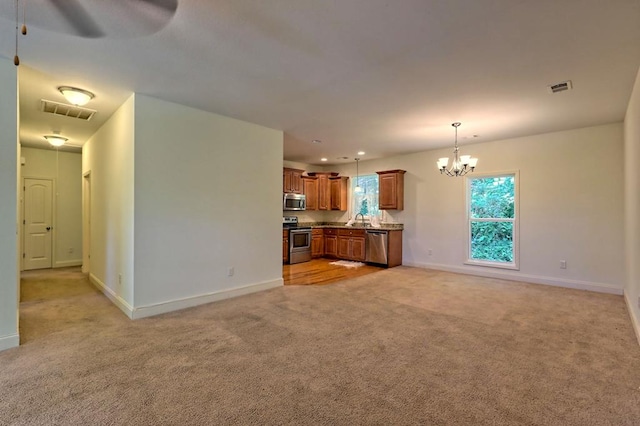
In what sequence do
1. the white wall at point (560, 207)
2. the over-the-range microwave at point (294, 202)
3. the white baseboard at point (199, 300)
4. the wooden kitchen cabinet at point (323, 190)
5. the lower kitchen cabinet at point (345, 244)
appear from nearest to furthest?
the white baseboard at point (199, 300) → the white wall at point (560, 207) → the lower kitchen cabinet at point (345, 244) → the over-the-range microwave at point (294, 202) → the wooden kitchen cabinet at point (323, 190)

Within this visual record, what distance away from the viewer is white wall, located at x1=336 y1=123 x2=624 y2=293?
15.7 ft

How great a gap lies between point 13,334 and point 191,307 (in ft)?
5.40

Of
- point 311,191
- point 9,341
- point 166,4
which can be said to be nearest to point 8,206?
point 9,341

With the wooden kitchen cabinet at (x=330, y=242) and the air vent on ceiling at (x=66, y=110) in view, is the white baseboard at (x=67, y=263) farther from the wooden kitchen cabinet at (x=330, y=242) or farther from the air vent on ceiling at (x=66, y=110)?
Answer: the wooden kitchen cabinet at (x=330, y=242)

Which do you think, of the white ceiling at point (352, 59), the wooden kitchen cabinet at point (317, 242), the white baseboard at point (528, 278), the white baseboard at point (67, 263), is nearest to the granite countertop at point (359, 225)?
the wooden kitchen cabinet at point (317, 242)

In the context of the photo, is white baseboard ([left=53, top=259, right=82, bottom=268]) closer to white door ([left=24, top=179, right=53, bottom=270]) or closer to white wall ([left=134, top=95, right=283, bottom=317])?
white door ([left=24, top=179, right=53, bottom=270])

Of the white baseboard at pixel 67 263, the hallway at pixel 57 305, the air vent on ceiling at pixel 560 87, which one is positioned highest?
the air vent on ceiling at pixel 560 87

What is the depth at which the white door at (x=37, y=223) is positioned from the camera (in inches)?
258

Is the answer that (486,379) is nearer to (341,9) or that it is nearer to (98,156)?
(341,9)

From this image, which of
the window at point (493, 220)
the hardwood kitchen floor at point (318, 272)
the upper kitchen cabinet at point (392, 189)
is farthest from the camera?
the upper kitchen cabinet at point (392, 189)

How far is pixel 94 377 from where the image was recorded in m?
2.34

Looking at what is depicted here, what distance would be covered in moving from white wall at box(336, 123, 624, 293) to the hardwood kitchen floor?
5.84ft

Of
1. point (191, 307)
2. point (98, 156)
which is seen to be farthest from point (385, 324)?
point (98, 156)

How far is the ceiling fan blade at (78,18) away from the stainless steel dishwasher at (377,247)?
19.3 feet
